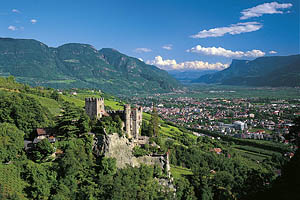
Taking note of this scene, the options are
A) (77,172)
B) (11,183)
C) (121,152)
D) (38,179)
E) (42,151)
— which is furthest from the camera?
(121,152)

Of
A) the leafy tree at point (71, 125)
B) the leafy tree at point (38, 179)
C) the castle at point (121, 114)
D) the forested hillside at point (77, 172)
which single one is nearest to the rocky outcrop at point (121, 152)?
the forested hillside at point (77, 172)

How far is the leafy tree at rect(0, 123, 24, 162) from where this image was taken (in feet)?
108

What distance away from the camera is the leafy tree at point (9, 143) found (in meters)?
33.1

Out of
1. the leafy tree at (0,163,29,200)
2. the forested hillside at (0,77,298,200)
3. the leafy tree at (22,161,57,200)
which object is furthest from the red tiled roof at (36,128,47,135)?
the leafy tree at (0,163,29,200)

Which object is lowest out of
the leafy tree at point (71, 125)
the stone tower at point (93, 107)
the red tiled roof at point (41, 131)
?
the red tiled roof at point (41, 131)

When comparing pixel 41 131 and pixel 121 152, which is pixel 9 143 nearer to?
pixel 41 131

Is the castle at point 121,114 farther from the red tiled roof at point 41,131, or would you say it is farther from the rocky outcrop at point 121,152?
the red tiled roof at point 41,131

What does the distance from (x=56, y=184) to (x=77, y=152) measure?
17.0 ft

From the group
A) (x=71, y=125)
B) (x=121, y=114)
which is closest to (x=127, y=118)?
(x=121, y=114)

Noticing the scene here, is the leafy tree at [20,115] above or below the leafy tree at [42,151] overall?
above

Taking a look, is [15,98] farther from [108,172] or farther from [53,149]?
[108,172]

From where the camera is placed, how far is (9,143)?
112 feet

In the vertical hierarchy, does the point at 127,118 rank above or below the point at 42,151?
above

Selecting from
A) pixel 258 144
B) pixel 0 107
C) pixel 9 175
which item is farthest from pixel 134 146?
pixel 258 144
